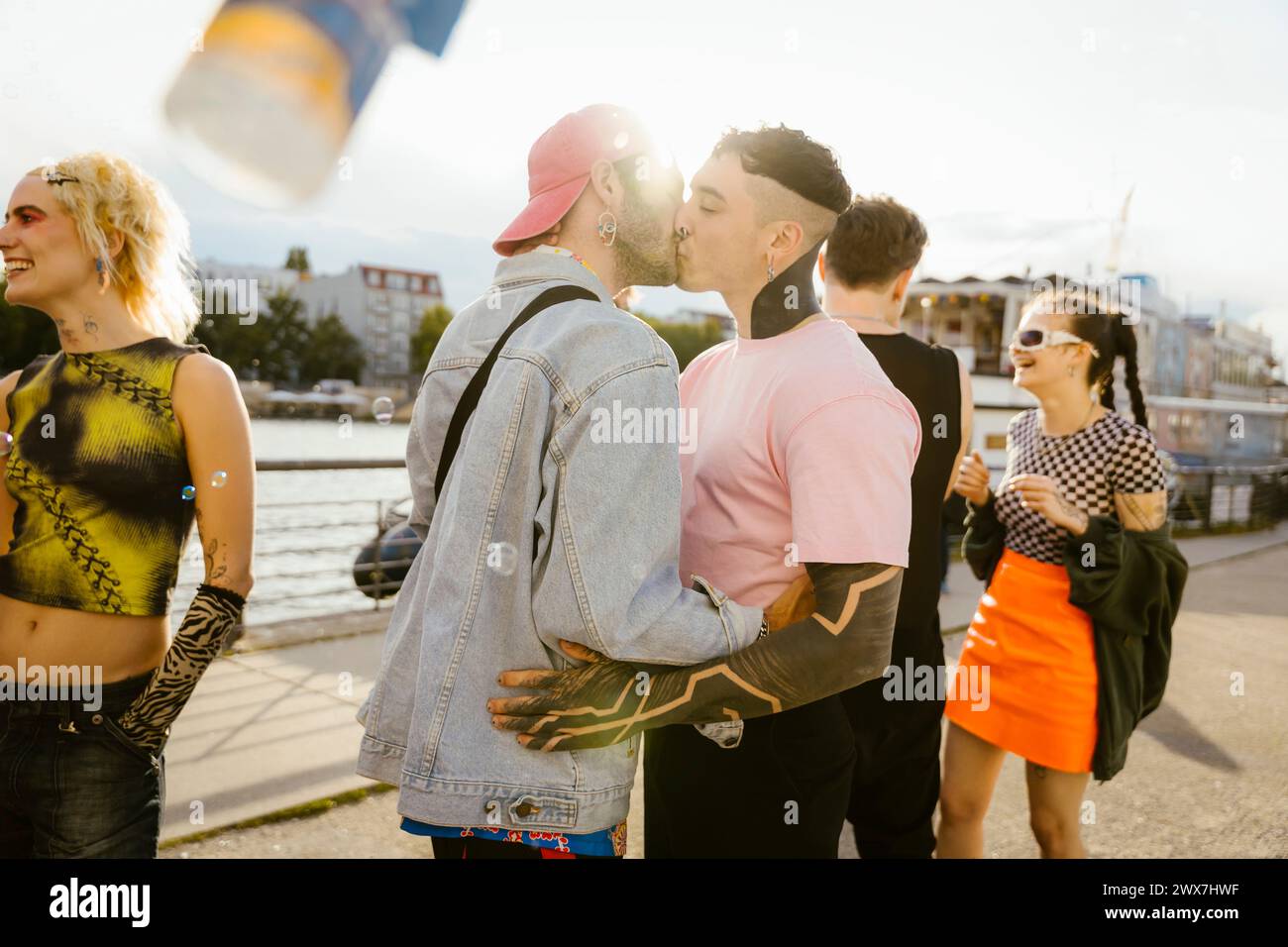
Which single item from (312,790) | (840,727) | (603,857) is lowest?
(312,790)

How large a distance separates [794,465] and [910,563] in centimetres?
125

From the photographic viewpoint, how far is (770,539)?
1.81 m

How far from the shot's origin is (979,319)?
3406 cm

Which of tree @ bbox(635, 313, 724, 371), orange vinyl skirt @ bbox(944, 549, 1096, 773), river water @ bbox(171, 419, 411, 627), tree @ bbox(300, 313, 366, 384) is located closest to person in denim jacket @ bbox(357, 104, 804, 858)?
river water @ bbox(171, 419, 411, 627)

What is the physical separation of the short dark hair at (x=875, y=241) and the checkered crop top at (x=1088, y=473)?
41.7 inches

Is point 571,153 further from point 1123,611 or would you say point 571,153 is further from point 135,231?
point 1123,611

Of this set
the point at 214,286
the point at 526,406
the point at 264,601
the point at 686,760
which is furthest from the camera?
the point at 264,601

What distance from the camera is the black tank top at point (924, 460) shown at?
9.00 ft

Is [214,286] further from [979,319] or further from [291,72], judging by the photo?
[979,319]

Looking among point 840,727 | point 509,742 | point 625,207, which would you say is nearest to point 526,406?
point 625,207

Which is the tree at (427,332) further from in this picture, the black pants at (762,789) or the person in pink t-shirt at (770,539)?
the black pants at (762,789)

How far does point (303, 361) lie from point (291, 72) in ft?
259

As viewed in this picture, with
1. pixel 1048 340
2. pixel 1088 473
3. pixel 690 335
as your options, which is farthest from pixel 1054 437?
pixel 690 335

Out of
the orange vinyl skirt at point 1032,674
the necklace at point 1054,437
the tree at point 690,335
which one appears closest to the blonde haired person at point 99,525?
the orange vinyl skirt at point 1032,674
